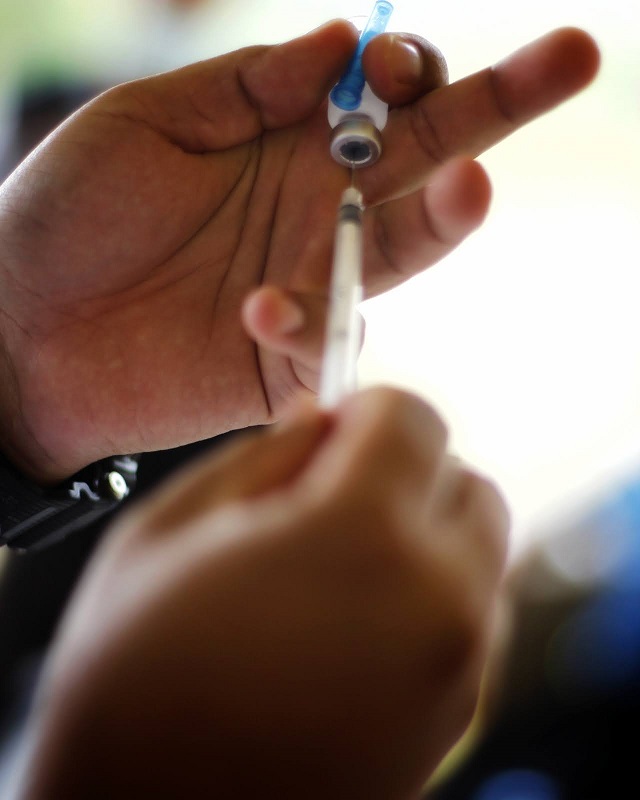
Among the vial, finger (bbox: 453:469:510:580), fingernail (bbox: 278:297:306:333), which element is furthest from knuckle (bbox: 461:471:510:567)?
the vial

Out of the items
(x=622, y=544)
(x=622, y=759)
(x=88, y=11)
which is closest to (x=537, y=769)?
(x=622, y=759)

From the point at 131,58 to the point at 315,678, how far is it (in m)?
1.21

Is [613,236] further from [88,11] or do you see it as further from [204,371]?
[88,11]

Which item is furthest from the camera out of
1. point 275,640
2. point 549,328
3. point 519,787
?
point 549,328

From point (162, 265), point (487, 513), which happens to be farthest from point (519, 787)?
point (162, 265)

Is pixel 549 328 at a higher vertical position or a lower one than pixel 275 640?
lower

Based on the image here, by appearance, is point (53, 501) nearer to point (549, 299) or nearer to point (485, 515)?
point (485, 515)

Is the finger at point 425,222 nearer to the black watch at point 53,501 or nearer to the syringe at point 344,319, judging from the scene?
the syringe at point 344,319

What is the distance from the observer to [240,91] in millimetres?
575

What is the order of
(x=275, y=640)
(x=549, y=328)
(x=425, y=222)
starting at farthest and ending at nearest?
1. (x=549, y=328)
2. (x=425, y=222)
3. (x=275, y=640)

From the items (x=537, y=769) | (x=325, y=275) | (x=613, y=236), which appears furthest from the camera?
(x=613, y=236)

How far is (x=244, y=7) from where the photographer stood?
3.52 ft

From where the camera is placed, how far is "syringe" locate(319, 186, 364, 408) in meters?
0.32

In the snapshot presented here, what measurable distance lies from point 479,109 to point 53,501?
21.8 inches
